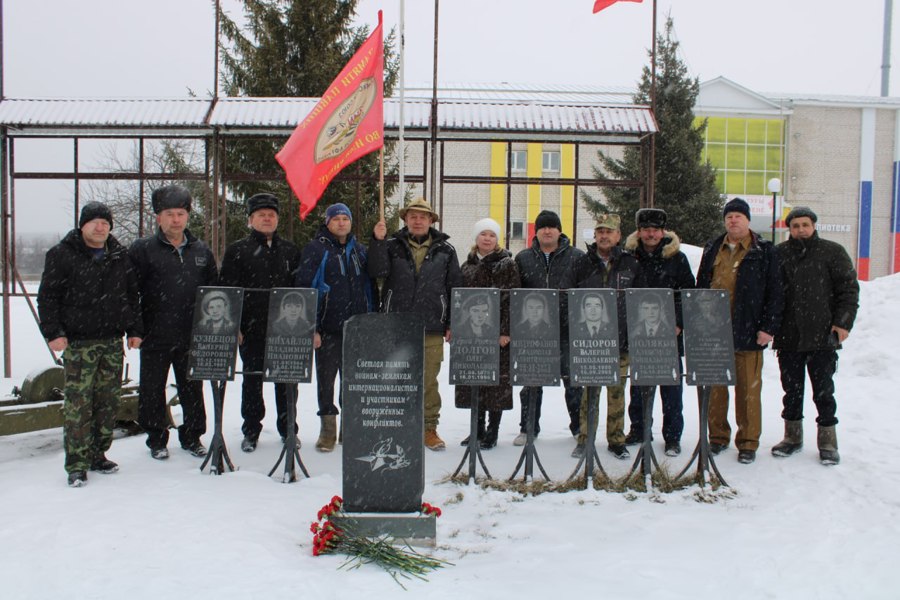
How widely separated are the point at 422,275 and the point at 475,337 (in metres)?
0.83

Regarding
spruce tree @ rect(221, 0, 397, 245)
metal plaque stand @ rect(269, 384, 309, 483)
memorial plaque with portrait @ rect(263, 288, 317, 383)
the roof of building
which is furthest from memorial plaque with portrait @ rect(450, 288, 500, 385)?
spruce tree @ rect(221, 0, 397, 245)

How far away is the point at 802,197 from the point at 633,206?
20480mm

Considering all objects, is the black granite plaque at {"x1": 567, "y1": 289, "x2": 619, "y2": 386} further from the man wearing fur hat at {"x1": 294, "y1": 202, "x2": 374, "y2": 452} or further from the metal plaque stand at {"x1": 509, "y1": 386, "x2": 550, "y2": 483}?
the man wearing fur hat at {"x1": 294, "y1": 202, "x2": 374, "y2": 452}

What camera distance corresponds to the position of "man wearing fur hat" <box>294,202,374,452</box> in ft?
18.0

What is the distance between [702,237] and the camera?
2039 cm

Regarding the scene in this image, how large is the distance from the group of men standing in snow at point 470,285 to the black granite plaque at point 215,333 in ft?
0.73

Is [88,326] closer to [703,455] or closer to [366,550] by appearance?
[366,550]

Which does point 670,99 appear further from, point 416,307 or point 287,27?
point 416,307

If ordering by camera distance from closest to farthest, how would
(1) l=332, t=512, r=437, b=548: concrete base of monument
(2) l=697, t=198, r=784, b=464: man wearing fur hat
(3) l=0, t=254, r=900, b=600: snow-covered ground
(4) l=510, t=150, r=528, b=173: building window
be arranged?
(3) l=0, t=254, r=900, b=600: snow-covered ground
(1) l=332, t=512, r=437, b=548: concrete base of monument
(2) l=697, t=198, r=784, b=464: man wearing fur hat
(4) l=510, t=150, r=528, b=173: building window

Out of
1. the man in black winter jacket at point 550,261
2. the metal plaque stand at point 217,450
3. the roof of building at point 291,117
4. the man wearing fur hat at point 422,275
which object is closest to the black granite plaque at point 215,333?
the metal plaque stand at point 217,450

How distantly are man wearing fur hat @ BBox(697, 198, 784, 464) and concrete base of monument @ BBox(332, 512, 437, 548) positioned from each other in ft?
9.17

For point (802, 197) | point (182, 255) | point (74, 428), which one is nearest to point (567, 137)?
point (182, 255)

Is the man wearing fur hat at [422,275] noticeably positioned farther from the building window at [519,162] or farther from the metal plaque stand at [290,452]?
the building window at [519,162]

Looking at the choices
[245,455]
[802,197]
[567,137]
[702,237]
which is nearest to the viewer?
[245,455]
